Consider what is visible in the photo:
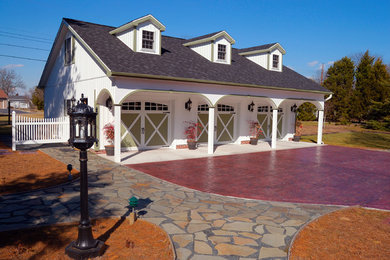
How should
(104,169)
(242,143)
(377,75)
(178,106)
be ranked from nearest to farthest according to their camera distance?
(104,169) < (178,106) < (242,143) < (377,75)

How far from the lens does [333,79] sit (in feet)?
127

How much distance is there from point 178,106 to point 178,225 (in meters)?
10.0

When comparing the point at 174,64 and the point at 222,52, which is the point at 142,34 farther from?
the point at 222,52

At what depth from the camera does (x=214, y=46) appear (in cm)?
1652

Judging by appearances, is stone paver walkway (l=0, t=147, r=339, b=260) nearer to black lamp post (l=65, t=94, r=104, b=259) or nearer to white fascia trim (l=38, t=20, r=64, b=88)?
black lamp post (l=65, t=94, r=104, b=259)

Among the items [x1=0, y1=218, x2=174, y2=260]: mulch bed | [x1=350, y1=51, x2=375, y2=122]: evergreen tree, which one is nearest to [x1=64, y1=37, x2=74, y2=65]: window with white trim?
[x1=0, y1=218, x2=174, y2=260]: mulch bed

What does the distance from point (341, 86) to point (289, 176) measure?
111ft

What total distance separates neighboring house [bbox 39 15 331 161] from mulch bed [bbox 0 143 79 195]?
2.40 metres

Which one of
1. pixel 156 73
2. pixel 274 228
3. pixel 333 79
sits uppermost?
pixel 333 79

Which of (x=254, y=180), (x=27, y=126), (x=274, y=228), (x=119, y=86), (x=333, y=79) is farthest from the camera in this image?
(x=333, y=79)

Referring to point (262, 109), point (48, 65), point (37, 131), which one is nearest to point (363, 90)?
point (262, 109)

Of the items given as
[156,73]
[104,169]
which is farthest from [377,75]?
[104,169]

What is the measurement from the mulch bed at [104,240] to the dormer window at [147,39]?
410 inches

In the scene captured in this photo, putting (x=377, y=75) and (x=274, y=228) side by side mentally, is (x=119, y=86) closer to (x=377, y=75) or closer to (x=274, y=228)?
(x=274, y=228)
